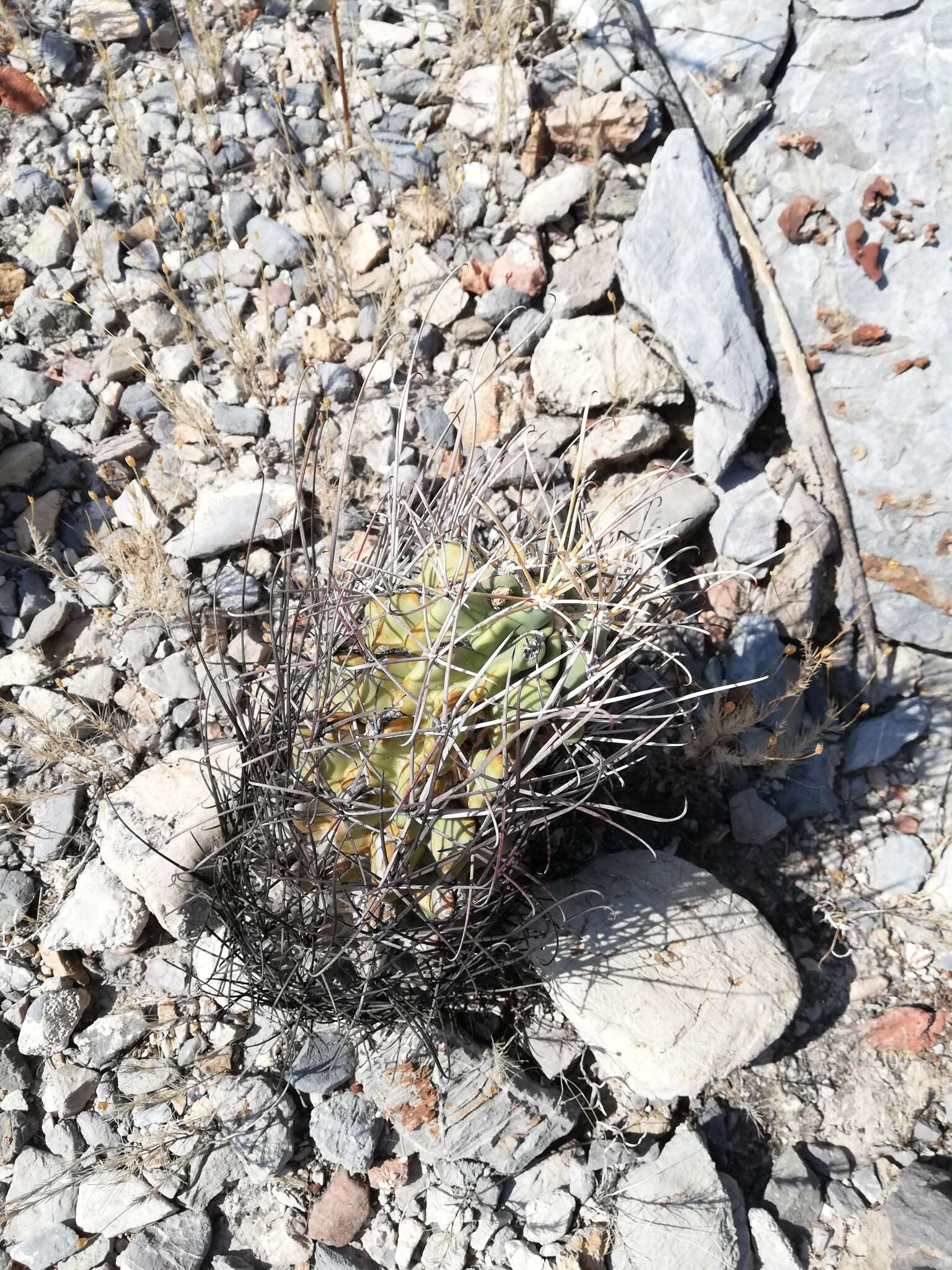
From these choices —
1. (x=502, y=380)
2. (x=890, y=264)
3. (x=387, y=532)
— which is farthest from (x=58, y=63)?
(x=890, y=264)

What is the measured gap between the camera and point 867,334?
273cm

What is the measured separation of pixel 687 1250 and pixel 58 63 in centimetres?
432

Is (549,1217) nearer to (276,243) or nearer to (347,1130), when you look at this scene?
(347,1130)

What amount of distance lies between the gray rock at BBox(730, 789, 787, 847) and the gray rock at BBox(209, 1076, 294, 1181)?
1.37 metres

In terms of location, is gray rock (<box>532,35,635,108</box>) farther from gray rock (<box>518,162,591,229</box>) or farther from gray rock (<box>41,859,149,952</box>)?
gray rock (<box>41,859,149,952</box>)

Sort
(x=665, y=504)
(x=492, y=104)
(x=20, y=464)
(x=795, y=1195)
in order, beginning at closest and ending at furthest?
(x=795, y=1195) → (x=665, y=504) → (x=20, y=464) → (x=492, y=104)

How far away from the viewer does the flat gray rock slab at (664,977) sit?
2.15 meters

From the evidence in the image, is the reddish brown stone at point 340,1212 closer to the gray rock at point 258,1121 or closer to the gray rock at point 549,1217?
the gray rock at point 258,1121

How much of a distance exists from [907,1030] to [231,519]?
235 cm

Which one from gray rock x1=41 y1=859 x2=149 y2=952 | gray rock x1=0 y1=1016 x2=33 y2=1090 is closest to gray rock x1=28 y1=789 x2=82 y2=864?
gray rock x1=41 y1=859 x2=149 y2=952

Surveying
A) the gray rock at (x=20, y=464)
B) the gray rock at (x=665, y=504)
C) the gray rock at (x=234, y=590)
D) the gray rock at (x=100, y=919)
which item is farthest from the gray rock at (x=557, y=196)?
the gray rock at (x=100, y=919)

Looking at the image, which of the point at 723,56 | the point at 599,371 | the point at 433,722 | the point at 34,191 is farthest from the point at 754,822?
the point at 34,191

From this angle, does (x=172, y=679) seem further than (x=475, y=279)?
No

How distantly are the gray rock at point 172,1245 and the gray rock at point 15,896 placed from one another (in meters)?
0.83
